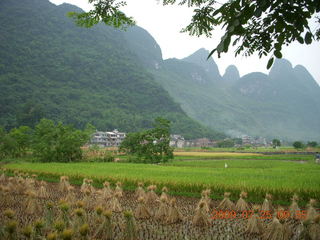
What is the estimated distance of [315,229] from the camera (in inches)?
186

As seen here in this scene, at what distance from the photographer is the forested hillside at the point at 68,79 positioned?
228ft

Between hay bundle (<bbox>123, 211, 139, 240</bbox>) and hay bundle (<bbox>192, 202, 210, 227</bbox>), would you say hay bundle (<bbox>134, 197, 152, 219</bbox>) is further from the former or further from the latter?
hay bundle (<bbox>123, 211, 139, 240</bbox>)

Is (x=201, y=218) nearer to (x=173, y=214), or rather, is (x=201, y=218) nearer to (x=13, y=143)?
(x=173, y=214)

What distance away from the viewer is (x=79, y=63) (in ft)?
358

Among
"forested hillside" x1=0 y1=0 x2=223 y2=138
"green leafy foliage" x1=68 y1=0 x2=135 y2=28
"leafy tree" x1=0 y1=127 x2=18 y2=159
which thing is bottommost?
"leafy tree" x1=0 y1=127 x2=18 y2=159

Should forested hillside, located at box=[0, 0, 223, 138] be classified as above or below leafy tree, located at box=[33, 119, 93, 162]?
above

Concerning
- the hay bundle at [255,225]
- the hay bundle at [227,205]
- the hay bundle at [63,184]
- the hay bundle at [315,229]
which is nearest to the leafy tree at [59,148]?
the hay bundle at [63,184]

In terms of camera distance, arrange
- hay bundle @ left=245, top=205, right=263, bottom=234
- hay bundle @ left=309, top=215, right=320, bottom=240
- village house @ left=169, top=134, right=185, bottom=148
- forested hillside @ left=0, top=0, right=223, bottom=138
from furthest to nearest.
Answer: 1. village house @ left=169, top=134, right=185, bottom=148
2. forested hillside @ left=0, top=0, right=223, bottom=138
3. hay bundle @ left=245, top=205, right=263, bottom=234
4. hay bundle @ left=309, top=215, right=320, bottom=240

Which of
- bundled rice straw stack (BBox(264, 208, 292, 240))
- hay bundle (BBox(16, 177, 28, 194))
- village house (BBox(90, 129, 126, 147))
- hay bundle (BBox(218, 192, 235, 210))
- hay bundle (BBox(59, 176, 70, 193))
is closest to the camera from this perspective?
bundled rice straw stack (BBox(264, 208, 292, 240))

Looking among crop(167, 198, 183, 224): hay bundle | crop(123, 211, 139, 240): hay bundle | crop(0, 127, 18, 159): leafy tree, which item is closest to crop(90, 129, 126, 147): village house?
crop(0, 127, 18, 159): leafy tree

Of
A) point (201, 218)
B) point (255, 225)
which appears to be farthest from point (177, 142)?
point (255, 225)

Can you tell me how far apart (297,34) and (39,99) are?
7801cm

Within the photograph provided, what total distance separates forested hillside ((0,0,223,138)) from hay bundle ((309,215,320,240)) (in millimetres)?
60813

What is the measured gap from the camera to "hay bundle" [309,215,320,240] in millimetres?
4672
